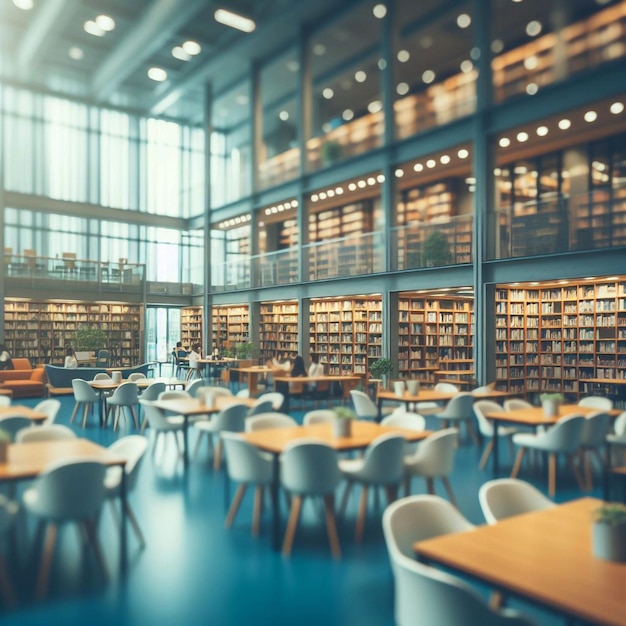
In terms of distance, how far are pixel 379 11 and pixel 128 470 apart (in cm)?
1366

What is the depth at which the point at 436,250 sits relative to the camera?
12.1 m

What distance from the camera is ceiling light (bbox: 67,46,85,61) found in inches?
779

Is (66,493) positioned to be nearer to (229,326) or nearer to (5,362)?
(5,362)

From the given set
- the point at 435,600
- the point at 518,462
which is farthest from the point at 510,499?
the point at 518,462

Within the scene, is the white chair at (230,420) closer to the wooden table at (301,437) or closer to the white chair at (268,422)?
the white chair at (268,422)

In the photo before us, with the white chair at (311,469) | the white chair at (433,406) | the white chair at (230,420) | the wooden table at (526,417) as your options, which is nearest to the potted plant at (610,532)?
the white chair at (311,469)

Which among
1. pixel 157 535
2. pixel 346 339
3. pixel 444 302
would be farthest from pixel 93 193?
pixel 157 535

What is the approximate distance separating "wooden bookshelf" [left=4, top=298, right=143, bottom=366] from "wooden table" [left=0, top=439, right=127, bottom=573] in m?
15.6

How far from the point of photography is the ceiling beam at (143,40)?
1599cm

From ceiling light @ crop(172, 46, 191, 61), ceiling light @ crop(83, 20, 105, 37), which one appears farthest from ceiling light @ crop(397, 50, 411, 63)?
ceiling light @ crop(83, 20, 105, 37)

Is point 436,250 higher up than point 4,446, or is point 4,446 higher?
point 436,250

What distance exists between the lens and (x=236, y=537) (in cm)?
442

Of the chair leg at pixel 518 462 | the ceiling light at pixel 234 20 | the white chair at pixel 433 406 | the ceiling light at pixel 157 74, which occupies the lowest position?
the chair leg at pixel 518 462

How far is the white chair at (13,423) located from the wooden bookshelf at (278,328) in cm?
1230
